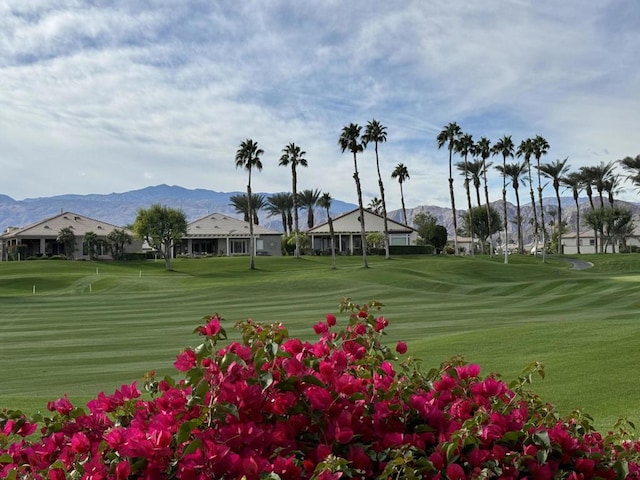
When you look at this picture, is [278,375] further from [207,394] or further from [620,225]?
[620,225]

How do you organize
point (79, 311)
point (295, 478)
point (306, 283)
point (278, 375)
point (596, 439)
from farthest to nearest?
point (306, 283) < point (79, 311) < point (596, 439) < point (278, 375) < point (295, 478)

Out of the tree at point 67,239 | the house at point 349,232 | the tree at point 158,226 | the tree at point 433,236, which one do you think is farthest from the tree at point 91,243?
the tree at point 433,236

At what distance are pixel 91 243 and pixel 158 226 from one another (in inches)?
645

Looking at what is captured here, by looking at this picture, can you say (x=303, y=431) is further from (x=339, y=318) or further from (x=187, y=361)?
(x=339, y=318)

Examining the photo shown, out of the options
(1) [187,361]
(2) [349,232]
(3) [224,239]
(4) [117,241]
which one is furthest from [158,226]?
(1) [187,361]

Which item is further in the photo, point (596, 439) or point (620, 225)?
point (620, 225)

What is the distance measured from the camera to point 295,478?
2.93 meters

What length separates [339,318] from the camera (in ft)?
77.9

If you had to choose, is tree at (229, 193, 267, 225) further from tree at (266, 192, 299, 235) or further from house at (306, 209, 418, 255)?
house at (306, 209, 418, 255)

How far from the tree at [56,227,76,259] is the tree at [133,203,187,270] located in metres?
15.8

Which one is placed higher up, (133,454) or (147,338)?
(133,454)

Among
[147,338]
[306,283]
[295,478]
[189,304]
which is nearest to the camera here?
[295,478]

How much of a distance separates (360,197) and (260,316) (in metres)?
55.0

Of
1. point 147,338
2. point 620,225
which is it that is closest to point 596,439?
point 147,338
